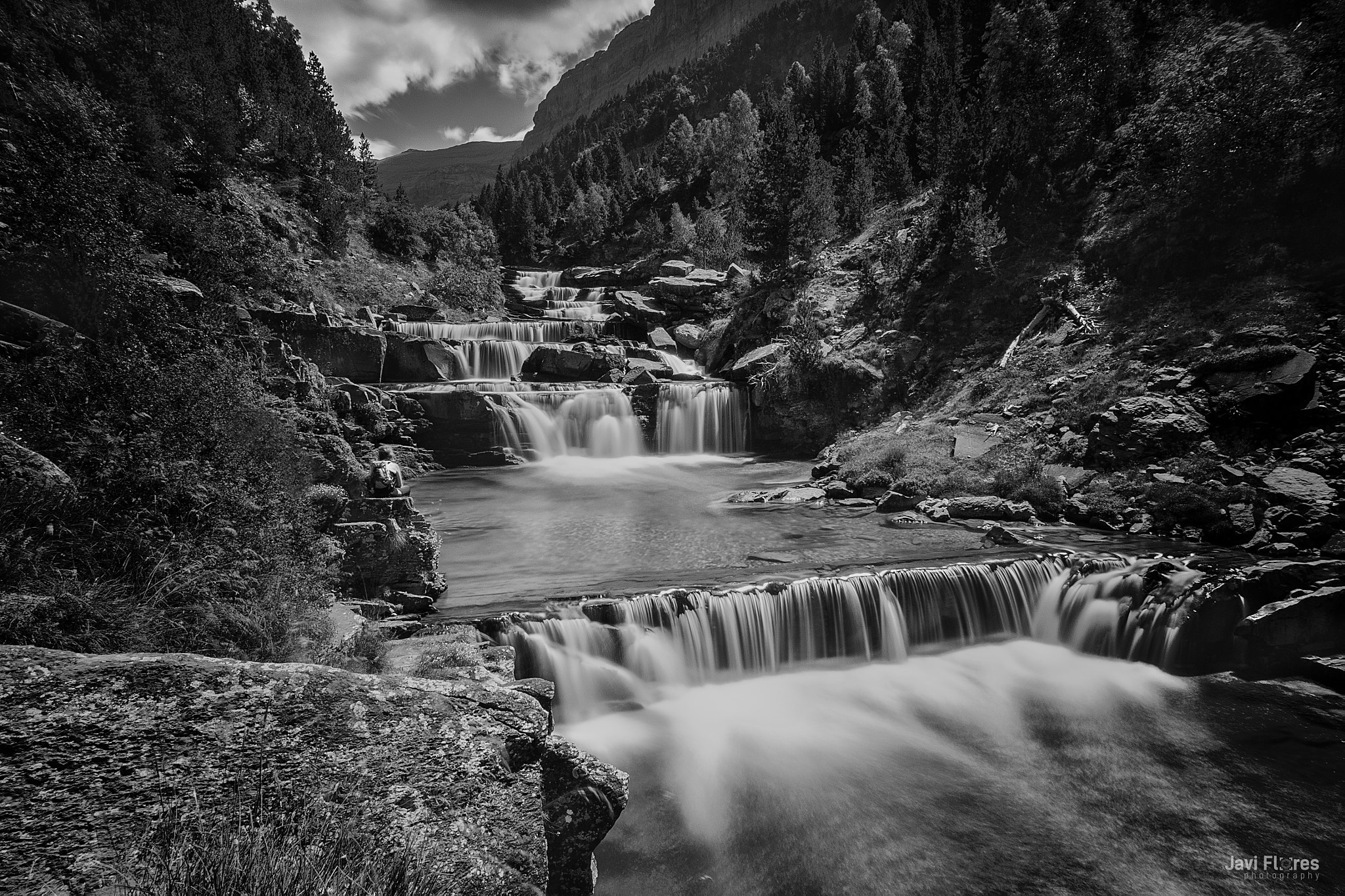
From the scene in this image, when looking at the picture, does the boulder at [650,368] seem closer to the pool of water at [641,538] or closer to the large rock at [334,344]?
the pool of water at [641,538]

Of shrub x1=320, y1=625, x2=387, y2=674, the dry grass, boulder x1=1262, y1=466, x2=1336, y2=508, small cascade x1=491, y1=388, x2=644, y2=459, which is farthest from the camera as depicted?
small cascade x1=491, y1=388, x2=644, y2=459

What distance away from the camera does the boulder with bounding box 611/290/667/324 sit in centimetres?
3825

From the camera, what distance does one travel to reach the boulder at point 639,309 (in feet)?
125

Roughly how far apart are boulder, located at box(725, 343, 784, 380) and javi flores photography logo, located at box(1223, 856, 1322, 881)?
74.0 feet

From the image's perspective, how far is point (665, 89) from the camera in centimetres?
12069

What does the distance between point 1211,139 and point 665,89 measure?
123656mm

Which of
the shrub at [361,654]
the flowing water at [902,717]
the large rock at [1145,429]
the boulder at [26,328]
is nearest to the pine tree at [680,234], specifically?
the large rock at [1145,429]

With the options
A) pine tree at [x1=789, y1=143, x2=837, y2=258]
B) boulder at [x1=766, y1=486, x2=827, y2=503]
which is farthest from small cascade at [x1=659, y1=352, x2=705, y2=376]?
boulder at [x1=766, y1=486, x2=827, y2=503]

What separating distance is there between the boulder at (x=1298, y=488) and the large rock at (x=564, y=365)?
77.4 ft

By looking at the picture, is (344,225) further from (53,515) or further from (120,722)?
(120,722)

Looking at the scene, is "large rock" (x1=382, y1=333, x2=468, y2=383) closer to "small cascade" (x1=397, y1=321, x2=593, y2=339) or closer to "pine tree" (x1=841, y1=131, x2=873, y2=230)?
"small cascade" (x1=397, y1=321, x2=593, y2=339)

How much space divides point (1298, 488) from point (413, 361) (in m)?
28.8

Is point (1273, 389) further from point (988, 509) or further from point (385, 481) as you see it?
point (385, 481)

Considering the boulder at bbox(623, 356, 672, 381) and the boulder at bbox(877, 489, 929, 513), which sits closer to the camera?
the boulder at bbox(877, 489, 929, 513)
